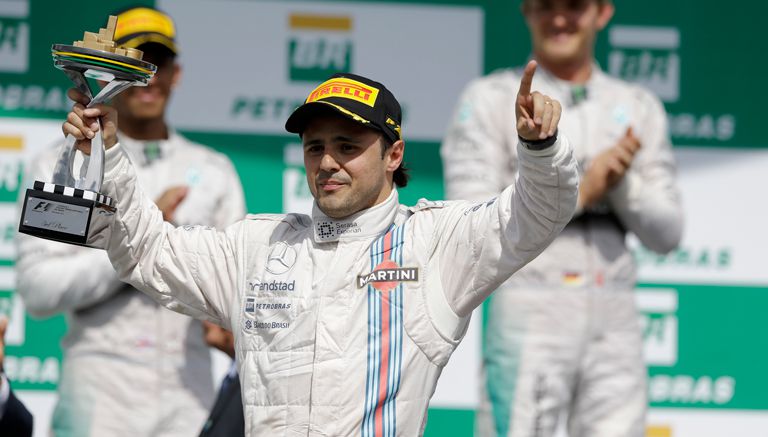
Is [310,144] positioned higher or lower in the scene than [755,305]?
higher

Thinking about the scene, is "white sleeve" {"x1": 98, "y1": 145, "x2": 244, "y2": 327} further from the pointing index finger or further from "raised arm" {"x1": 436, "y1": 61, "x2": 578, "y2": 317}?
the pointing index finger

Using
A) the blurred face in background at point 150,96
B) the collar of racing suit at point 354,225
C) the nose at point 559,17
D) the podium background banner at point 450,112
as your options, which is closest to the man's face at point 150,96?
the blurred face in background at point 150,96

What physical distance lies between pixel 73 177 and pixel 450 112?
7.98 ft

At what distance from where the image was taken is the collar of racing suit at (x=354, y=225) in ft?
9.97

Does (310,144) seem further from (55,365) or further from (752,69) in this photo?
(752,69)

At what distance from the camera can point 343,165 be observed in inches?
120

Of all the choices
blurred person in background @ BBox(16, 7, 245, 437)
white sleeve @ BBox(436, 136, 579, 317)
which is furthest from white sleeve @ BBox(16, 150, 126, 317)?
white sleeve @ BBox(436, 136, 579, 317)

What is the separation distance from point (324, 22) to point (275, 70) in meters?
0.25

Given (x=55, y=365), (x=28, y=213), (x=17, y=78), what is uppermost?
(x=17, y=78)

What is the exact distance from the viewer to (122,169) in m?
3.00

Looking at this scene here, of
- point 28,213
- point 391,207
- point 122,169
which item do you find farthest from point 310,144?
point 28,213

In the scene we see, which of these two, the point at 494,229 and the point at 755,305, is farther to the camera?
the point at 755,305

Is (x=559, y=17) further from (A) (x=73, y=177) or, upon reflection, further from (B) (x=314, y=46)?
(A) (x=73, y=177)

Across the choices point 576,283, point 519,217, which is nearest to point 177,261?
point 519,217
